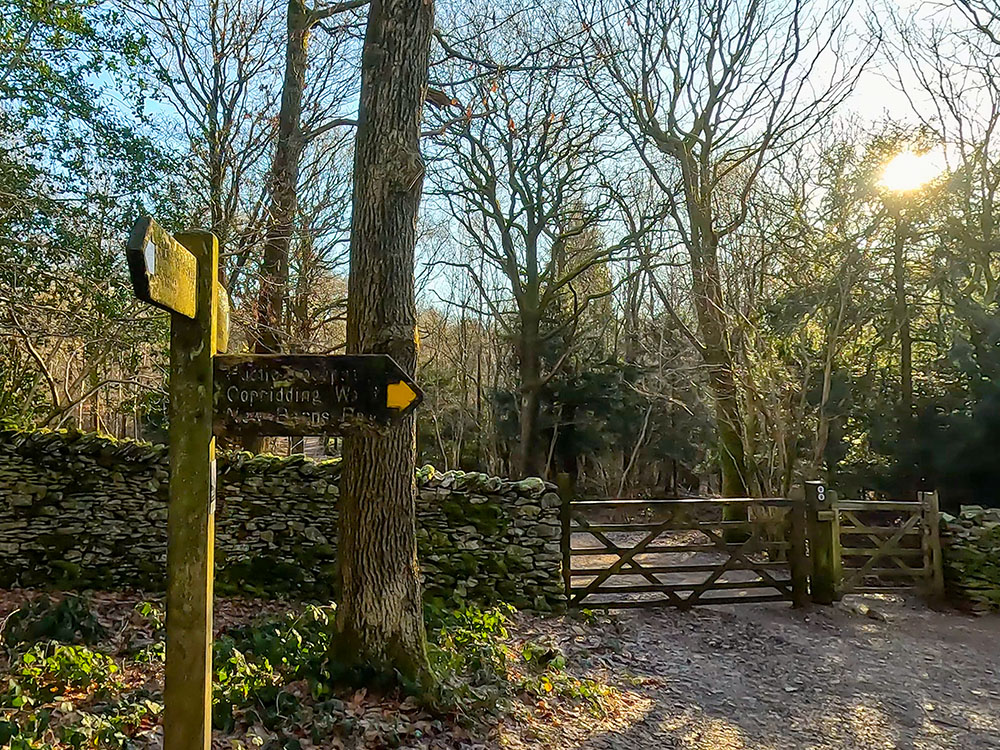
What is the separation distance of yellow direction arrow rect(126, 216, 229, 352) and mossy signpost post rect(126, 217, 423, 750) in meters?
0.01

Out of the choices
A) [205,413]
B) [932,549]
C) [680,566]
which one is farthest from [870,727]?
[205,413]

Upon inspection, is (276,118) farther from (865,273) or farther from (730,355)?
(865,273)

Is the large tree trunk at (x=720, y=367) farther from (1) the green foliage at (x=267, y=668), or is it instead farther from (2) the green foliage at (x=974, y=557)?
(1) the green foliage at (x=267, y=668)

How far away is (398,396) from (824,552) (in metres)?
7.27

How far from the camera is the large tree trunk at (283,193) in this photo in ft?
31.8

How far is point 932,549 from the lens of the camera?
8.62 meters

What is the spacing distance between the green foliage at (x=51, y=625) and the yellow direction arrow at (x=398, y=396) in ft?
14.2

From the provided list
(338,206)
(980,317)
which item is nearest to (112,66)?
(338,206)

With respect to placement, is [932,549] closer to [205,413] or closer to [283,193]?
[205,413]

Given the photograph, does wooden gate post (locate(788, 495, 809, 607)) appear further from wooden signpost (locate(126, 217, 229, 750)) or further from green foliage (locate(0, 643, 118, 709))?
wooden signpost (locate(126, 217, 229, 750))

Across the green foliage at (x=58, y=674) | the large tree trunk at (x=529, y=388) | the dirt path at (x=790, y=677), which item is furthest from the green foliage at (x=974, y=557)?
the large tree trunk at (x=529, y=388)

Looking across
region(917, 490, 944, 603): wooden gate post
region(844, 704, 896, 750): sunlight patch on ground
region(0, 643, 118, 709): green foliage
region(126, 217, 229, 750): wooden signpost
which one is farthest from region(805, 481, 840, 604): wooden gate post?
region(126, 217, 229, 750): wooden signpost

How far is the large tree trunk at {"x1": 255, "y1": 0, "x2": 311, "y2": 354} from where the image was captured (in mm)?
9688

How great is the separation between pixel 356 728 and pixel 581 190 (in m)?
13.3
